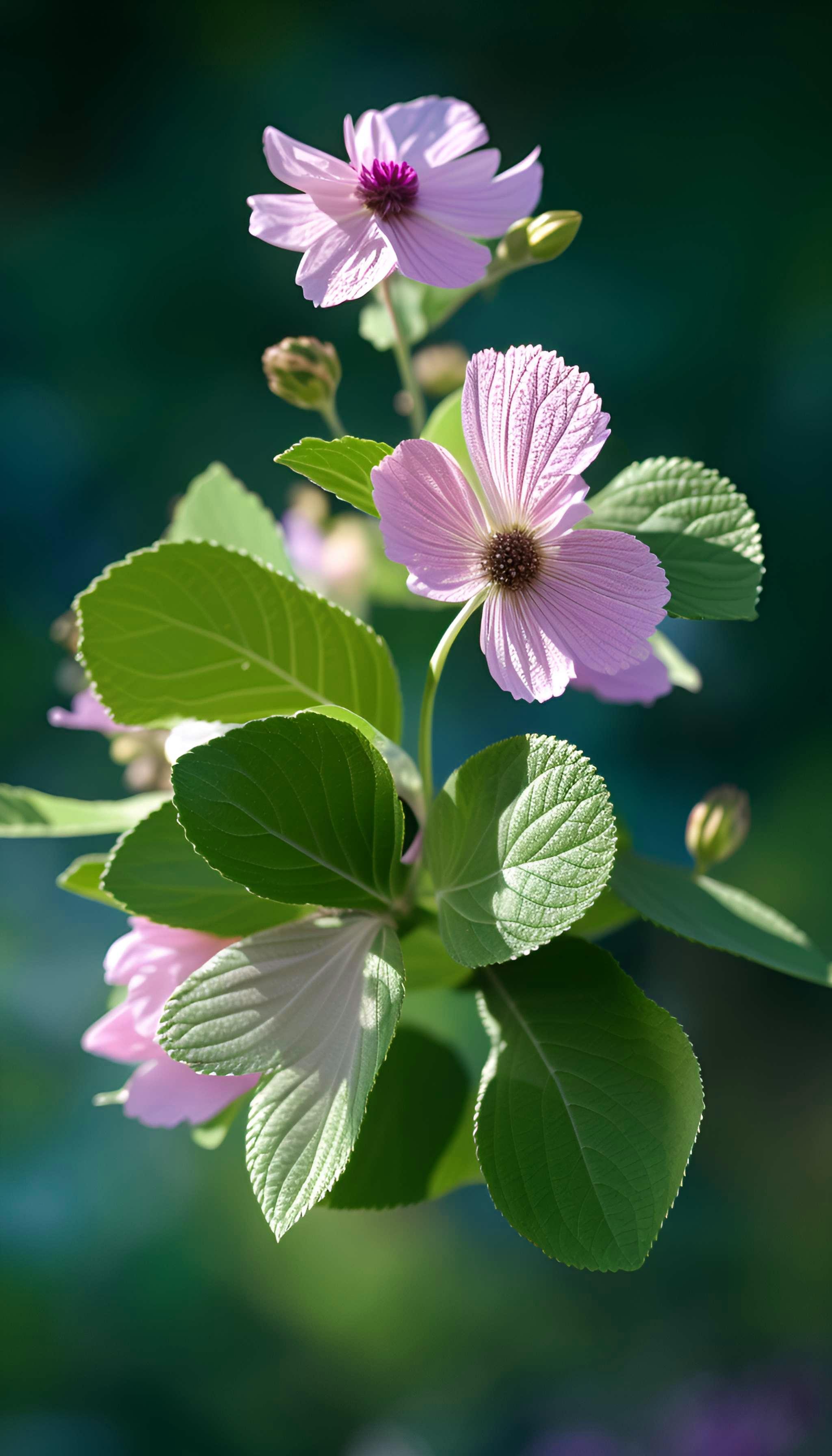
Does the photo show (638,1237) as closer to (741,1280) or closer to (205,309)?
(741,1280)

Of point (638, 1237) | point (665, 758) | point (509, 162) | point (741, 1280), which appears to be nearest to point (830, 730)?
point (665, 758)

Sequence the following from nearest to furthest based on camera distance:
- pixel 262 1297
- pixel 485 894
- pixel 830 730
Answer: pixel 485 894 < pixel 262 1297 < pixel 830 730

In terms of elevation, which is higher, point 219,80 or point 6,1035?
point 219,80

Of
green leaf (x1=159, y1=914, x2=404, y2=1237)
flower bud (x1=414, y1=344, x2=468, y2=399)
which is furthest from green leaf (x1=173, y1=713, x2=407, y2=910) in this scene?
flower bud (x1=414, y1=344, x2=468, y2=399)

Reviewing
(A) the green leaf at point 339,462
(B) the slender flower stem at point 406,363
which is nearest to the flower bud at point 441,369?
(B) the slender flower stem at point 406,363

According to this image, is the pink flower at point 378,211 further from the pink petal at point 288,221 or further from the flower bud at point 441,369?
the flower bud at point 441,369

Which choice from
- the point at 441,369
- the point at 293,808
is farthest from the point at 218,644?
the point at 441,369
